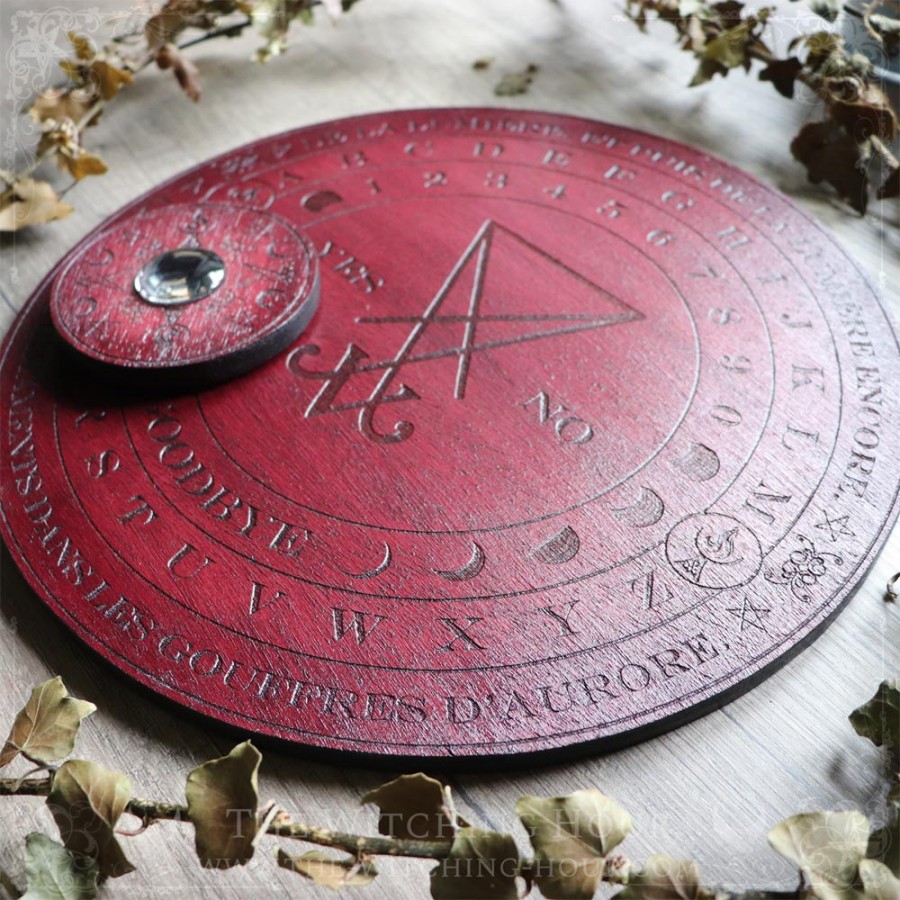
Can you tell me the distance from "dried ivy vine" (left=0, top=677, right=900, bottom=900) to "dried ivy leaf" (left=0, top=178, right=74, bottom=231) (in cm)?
88

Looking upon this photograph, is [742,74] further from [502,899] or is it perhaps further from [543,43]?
[502,899]

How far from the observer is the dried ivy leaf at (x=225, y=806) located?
0.74 m

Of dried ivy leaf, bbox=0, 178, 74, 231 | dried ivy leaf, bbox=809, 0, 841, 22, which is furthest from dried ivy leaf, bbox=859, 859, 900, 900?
dried ivy leaf, bbox=0, 178, 74, 231

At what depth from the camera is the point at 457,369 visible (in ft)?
3.90

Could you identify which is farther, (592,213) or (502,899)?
(592,213)

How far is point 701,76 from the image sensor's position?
5.20 ft

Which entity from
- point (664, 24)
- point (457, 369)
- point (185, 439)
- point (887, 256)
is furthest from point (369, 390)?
point (664, 24)

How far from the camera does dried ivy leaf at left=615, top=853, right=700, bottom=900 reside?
704 millimetres

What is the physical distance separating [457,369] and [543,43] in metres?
0.92

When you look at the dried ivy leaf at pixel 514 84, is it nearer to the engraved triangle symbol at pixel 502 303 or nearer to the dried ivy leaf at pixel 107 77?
the engraved triangle symbol at pixel 502 303

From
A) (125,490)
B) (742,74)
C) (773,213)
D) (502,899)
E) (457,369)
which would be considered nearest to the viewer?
(502,899)

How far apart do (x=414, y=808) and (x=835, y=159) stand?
112 cm

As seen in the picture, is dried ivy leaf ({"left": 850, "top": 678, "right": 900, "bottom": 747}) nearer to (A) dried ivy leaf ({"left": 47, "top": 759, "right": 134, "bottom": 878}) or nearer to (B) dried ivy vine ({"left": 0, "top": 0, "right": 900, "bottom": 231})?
(A) dried ivy leaf ({"left": 47, "top": 759, "right": 134, "bottom": 878})

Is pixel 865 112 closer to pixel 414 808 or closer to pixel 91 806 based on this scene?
pixel 414 808
